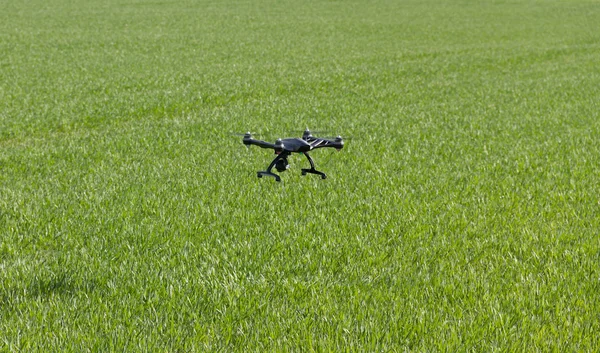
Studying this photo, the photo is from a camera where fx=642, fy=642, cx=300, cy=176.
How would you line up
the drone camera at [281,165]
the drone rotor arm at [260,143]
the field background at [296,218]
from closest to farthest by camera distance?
1. the drone rotor arm at [260,143]
2. the drone camera at [281,165]
3. the field background at [296,218]

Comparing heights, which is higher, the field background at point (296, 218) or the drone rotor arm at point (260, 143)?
the drone rotor arm at point (260, 143)

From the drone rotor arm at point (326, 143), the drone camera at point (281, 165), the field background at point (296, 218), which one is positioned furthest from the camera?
the field background at point (296, 218)

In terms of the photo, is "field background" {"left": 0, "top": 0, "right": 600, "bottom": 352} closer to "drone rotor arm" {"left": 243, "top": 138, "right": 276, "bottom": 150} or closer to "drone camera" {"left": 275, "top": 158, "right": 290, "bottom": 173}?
"drone camera" {"left": 275, "top": 158, "right": 290, "bottom": 173}

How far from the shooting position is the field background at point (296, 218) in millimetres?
4590

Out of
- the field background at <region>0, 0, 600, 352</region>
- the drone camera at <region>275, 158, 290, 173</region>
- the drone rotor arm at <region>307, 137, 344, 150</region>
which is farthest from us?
the field background at <region>0, 0, 600, 352</region>

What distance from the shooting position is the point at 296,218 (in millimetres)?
6969

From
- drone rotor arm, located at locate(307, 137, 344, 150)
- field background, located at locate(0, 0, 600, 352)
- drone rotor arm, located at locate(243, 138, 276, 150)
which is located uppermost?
drone rotor arm, located at locate(243, 138, 276, 150)

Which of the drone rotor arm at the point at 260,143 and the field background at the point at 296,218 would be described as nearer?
the drone rotor arm at the point at 260,143

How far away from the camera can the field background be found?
15.1 ft

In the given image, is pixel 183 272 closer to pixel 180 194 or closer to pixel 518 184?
pixel 180 194

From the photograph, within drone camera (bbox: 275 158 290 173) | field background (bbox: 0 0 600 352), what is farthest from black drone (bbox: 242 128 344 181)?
field background (bbox: 0 0 600 352)

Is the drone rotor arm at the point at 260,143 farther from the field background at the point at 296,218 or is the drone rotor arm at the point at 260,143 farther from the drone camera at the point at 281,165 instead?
the field background at the point at 296,218

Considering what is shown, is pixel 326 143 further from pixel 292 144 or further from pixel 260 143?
pixel 260 143

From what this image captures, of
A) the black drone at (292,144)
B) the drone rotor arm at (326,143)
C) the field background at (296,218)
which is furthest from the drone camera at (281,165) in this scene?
Answer: the field background at (296,218)
